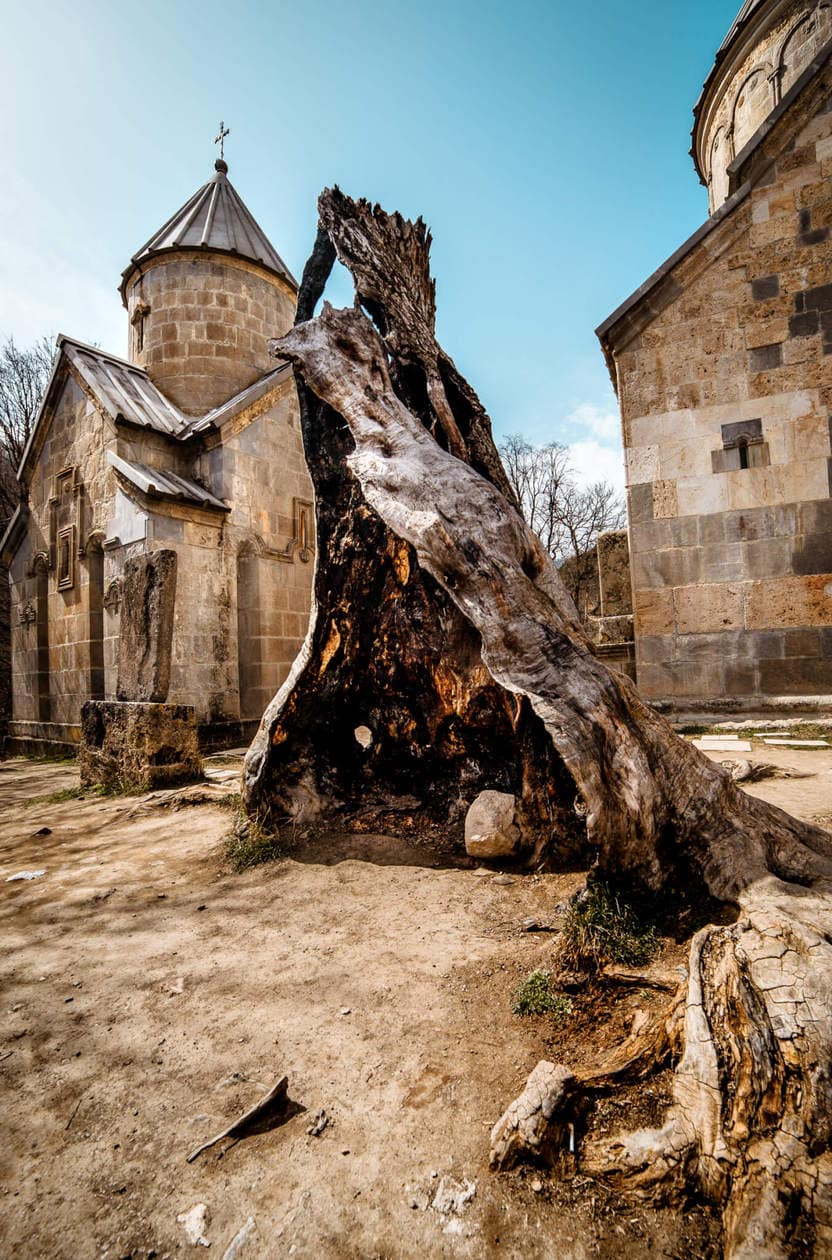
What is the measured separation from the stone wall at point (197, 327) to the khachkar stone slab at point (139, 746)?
7746 mm

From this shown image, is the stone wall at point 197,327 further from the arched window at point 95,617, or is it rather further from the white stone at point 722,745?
the white stone at point 722,745

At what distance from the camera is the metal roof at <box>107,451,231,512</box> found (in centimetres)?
884

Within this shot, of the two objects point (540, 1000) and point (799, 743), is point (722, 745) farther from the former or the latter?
point (540, 1000)

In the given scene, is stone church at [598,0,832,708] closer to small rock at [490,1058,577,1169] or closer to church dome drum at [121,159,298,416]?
small rock at [490,1058,577,1169]

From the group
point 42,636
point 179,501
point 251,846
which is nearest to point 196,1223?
point 251,846

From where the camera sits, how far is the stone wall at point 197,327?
12.0m

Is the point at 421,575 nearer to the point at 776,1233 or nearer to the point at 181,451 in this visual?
the point at 776,1233

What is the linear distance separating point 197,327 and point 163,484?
4884 millimetres

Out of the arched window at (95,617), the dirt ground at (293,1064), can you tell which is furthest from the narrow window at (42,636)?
the dirt ground at (293,1064)

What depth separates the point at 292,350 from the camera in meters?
4.23

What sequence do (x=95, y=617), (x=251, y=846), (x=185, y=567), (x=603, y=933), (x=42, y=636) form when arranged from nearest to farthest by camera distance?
(x=603, y=933) → (x=251, y=846) → (x=185, y=567) → (x=95, y=617) → (x=42, y=636)

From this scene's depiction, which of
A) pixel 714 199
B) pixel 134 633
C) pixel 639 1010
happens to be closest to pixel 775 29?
pixel 714 199

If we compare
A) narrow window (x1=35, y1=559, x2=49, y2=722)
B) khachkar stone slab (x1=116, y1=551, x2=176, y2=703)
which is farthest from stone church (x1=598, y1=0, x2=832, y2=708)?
narrow window (x1=35, y1=559, x2=49, y2=722)

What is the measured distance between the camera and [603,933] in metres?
2.00
